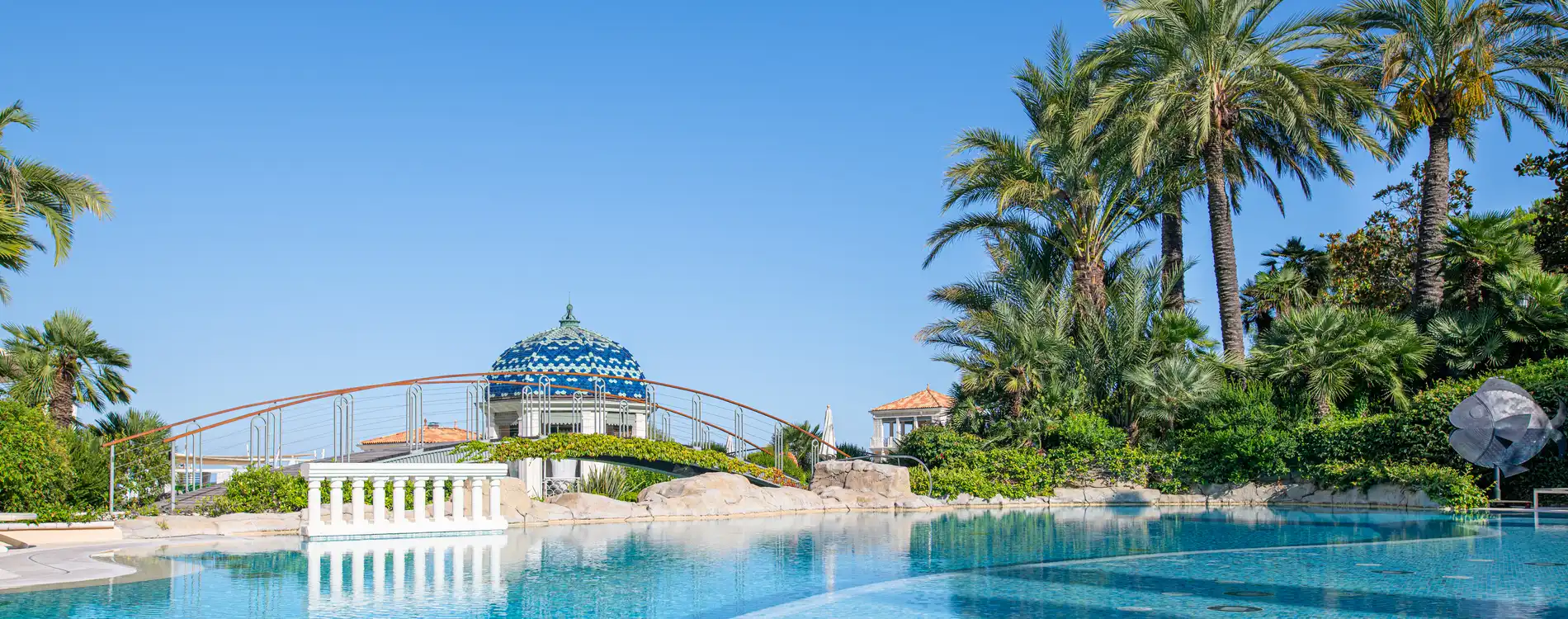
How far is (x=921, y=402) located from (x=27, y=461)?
4251cm

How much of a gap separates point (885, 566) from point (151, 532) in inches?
349

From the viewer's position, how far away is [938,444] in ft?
78.9

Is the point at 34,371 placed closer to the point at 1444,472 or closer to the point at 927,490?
the point at 927,490

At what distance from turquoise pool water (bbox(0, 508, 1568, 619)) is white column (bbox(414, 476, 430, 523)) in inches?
32.1

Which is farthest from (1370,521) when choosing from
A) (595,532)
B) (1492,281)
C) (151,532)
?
(151,532)

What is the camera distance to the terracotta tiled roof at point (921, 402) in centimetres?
5112

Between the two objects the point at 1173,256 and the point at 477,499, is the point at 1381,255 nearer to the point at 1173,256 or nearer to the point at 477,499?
the point at 1173,256

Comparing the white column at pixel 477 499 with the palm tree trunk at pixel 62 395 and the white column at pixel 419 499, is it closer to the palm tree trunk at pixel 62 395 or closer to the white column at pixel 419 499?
the white column at pixel 419 499

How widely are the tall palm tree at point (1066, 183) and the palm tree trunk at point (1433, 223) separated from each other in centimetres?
529

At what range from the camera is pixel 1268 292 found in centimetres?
2866

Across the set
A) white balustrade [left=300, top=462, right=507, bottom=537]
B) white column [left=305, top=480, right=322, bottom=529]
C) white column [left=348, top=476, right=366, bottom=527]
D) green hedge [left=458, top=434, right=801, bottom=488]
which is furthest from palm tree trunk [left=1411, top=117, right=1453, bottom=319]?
white column [left=305, top=480, right=322, bottom=529]

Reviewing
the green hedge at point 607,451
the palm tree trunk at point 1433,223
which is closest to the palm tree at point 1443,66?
the palm tree trunk at point 1433,223

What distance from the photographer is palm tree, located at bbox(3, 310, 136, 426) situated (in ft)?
72.5

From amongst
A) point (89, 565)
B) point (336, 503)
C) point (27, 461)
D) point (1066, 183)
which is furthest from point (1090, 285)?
point (89, 565)
